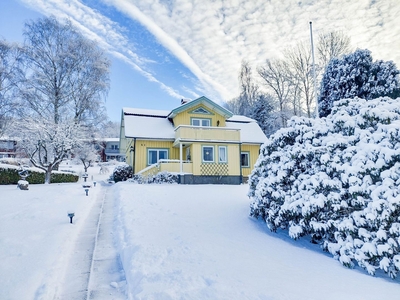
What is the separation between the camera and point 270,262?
4.31 m

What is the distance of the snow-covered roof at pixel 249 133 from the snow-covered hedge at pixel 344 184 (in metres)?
14.2

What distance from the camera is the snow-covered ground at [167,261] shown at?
3346 millimetres

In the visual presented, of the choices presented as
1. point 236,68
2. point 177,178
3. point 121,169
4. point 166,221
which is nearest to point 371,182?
point 166,221

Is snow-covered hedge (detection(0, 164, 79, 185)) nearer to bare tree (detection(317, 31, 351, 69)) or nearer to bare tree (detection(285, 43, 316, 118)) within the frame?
bare tree (detection(285, 43, 316, 118))

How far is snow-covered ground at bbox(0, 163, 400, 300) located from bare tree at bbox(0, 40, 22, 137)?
50.5 ft

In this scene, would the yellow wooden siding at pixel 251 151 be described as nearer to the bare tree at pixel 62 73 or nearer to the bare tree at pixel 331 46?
the bare tree at pixel 331 46

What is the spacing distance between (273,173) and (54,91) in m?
21.7

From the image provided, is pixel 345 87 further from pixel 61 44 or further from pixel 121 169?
pixel 61 44

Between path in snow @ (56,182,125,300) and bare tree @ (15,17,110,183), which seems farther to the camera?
bare tree @ (15,17,110,183)

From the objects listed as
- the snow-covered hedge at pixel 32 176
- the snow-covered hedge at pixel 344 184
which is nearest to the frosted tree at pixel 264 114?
the snow-covered hedge at pixel 32 176

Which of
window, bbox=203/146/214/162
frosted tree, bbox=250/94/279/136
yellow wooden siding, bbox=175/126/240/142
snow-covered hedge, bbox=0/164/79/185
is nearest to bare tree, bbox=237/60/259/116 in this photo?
frosted tree, bbox=250/94/279/136

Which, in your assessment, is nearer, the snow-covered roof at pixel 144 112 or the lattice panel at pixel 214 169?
the lattice panel at pixel 214 169

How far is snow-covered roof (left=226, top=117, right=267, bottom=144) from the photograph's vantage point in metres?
20.8

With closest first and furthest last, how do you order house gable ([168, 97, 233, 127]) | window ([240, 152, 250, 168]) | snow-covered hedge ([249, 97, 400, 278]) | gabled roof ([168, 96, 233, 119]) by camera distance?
snow-covered hedge ([249, 97, 400, 278])
gabled roof ([168, 96, 233, 119])
house gable ([168, 97, 233, 127])
window ([240, 152, 250, 168])
